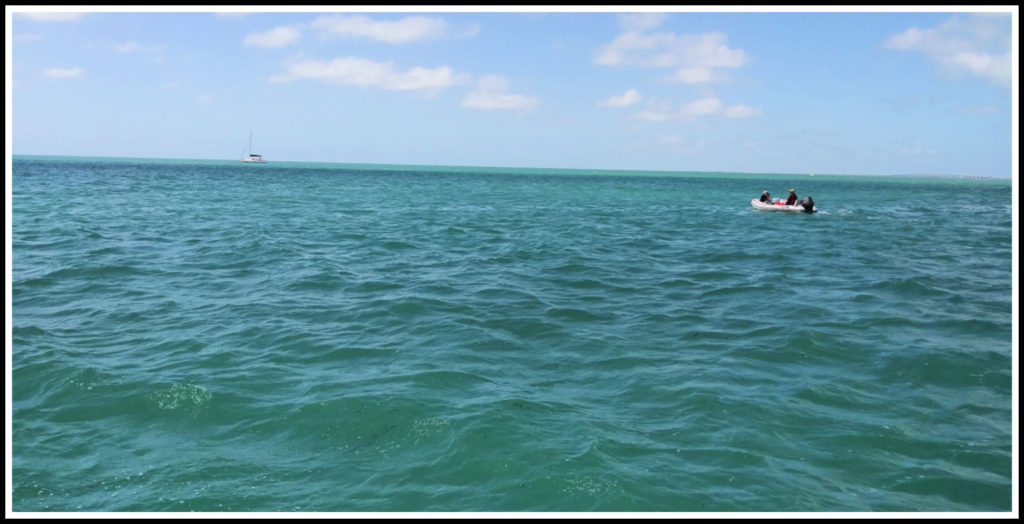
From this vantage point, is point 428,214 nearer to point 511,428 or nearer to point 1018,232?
point 511,428

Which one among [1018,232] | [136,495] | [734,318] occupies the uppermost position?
[1018,232]

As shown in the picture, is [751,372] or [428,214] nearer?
[751,372]

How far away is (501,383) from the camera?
31.4ft

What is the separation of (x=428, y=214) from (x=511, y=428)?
29.8 meters

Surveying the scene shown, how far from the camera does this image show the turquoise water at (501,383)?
22.4 ft

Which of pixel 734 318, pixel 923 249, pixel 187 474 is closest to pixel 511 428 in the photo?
pixel 187 474

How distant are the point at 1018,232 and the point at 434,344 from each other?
8315 mm

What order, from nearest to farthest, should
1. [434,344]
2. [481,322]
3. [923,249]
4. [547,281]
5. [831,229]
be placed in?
[434,344] → [481,322] → [547,281] → [923,249] → [831,229]

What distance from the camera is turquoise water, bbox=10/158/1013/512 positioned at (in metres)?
6.82

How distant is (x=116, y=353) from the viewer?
10766 millimetres

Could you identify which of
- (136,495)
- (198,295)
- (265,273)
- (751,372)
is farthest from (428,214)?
(136,495)

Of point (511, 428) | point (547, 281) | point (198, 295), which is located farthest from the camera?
point (547, 281)

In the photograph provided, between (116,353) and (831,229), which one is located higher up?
(831,229)

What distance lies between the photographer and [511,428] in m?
8.00
